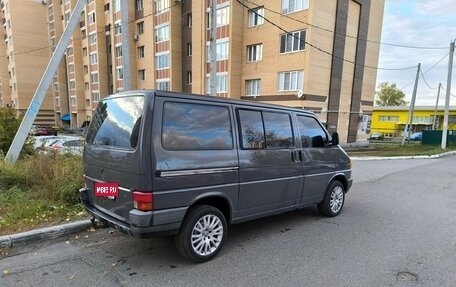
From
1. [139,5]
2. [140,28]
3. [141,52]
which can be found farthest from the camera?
[141,52]

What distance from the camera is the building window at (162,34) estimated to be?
103 ft

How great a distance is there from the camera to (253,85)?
2600 cm

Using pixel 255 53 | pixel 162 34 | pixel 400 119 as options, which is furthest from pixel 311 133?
pixel 400 119

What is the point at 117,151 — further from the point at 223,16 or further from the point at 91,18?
the point at 91,18

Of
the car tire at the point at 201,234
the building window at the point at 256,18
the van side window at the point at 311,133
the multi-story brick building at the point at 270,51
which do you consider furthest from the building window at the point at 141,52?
the car tire at the point at 201,234

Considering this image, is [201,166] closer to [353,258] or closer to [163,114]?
[163,114]

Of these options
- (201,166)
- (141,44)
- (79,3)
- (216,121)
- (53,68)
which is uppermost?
(141,44)

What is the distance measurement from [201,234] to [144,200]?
92cm

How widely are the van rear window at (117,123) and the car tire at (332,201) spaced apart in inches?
145

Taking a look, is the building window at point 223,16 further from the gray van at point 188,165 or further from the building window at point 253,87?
the gray van at point 188,165

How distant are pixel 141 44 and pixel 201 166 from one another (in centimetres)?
3472

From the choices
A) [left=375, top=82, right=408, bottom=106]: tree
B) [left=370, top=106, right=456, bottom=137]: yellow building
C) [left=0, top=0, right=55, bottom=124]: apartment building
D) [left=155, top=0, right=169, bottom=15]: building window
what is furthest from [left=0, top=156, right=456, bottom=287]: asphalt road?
[left=375, top=82, right=408, bottom=106]: tree

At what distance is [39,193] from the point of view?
5.70m

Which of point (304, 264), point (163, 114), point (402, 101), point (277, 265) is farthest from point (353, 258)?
point (402, 101)
